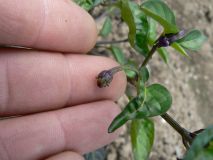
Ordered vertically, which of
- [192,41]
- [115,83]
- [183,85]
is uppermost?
[192,41]

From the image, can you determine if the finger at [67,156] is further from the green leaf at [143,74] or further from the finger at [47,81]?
the green leaf at [143,74]

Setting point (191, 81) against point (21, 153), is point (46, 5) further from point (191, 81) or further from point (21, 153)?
point (191, 81)

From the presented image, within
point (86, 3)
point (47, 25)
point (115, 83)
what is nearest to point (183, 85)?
point (115, 83)

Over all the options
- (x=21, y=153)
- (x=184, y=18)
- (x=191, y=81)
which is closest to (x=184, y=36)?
(x=21, y=153)

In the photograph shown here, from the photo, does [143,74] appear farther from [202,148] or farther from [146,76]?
[202,148]

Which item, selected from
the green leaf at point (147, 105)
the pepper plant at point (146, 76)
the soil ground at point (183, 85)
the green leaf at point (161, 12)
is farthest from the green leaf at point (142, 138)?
the soil ground at point (183, 85)

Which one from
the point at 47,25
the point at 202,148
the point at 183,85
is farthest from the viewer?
the point at 183,85

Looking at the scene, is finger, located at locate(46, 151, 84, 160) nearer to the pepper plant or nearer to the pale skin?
the pale skin

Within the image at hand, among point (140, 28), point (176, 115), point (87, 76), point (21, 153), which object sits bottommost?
point (176, 115)
